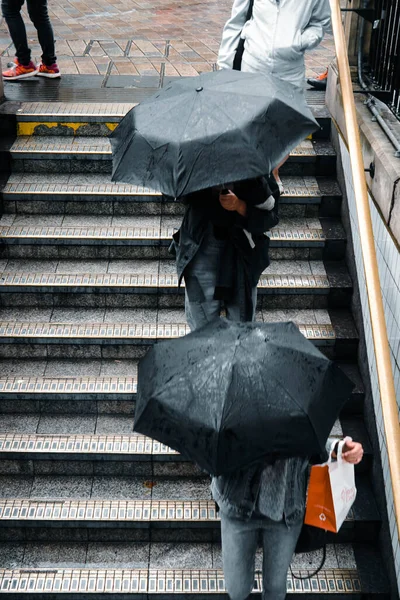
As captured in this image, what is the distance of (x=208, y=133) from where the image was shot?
3.71m

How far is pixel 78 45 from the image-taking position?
8.43 m

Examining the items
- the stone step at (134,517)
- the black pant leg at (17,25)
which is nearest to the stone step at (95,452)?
the stone step at (134,517)

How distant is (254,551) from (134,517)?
1218 millimetres

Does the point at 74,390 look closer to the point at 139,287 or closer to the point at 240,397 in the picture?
the point at 139,287

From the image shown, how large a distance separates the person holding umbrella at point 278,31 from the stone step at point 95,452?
243 centimetres

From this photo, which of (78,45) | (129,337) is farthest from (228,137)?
(78,45)

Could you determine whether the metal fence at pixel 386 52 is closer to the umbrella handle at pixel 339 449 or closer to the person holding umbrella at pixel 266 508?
the umbrella handle at pixel 339 449

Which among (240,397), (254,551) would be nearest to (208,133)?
(240,397)

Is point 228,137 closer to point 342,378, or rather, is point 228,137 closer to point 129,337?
point 342,378

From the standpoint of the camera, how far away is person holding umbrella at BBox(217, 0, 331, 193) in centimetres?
497

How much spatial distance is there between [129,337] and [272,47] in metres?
2.16

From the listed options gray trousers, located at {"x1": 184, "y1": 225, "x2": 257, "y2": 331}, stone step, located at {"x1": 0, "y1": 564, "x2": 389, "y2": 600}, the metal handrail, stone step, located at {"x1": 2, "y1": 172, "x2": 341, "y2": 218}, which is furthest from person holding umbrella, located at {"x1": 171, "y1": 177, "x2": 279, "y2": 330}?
stone step, located at {"x1": 2, "y1": 172, "x2": 341, "y2": 218}

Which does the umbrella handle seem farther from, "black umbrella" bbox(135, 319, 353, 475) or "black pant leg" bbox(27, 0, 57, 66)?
"black pant leg" bbox(27, 0, 57, 66)

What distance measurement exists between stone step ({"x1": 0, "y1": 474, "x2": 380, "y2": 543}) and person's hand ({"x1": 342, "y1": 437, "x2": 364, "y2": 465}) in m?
1.37
